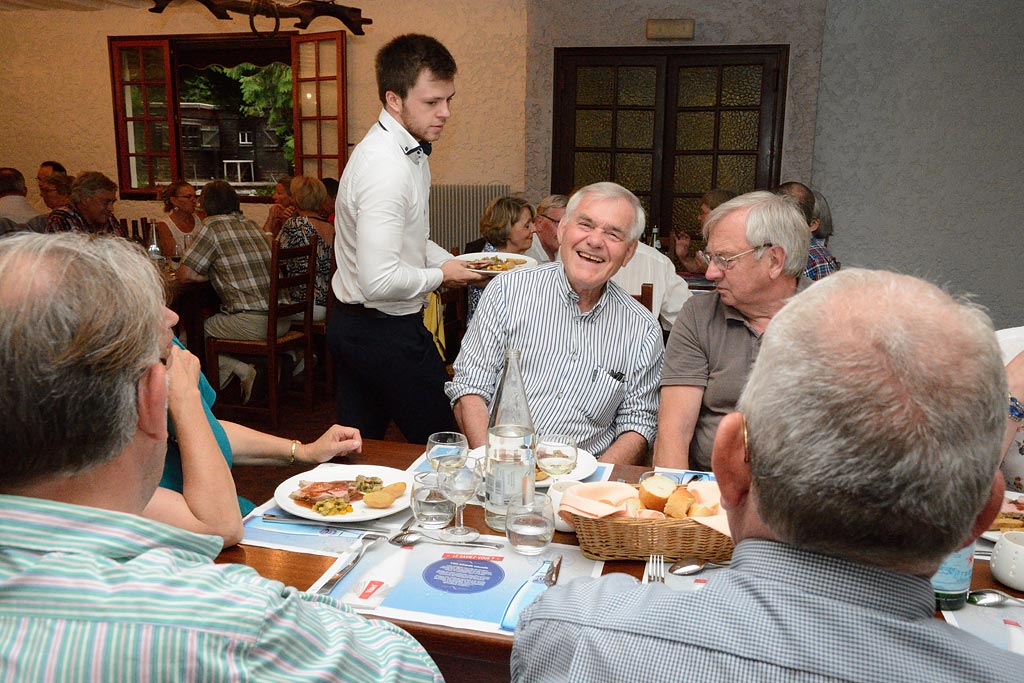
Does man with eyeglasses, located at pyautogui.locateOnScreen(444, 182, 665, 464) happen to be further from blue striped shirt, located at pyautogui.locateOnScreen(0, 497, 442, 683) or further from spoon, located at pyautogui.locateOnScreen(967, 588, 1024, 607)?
blue striped shirt, located at pyautogui.locateOnScreen(0, 497, 442, 683)

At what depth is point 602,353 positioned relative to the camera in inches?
95.9

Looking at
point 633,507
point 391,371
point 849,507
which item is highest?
point 849,507

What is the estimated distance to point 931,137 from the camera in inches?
247

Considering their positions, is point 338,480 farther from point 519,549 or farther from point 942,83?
point 942,83

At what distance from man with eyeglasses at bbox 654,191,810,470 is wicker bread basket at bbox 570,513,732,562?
0.82m

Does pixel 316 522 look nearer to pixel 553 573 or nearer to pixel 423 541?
pixel 423 541

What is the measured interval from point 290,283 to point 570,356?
2.53m

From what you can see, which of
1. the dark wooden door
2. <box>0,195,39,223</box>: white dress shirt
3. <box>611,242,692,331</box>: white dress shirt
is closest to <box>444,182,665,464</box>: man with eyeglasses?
<box>611,242,692,331</box>: white dress shirt

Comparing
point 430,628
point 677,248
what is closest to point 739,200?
point 430,628

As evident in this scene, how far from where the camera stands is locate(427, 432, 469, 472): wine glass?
1650 mm

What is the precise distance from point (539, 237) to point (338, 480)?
3219 millimetres

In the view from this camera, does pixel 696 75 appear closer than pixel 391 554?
No

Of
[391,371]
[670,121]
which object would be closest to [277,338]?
[391,371]

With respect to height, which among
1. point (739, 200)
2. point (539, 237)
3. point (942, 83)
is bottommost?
point (539, 237)
